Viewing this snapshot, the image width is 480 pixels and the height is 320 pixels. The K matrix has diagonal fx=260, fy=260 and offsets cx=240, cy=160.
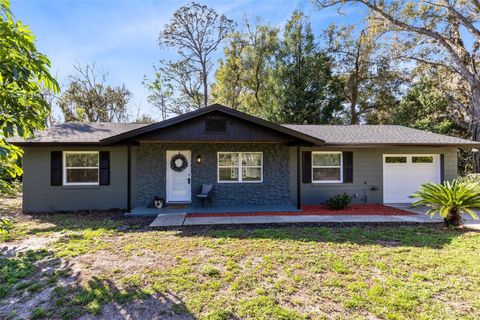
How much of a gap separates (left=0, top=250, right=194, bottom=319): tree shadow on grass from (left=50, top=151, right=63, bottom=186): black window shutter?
18.6 feet

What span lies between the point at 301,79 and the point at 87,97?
725 inches

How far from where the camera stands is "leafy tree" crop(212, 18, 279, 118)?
2220 centimetres

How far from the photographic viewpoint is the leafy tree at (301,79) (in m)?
18.9

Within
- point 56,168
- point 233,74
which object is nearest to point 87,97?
point 233,74

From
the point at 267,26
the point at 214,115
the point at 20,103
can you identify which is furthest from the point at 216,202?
the point at 267,26

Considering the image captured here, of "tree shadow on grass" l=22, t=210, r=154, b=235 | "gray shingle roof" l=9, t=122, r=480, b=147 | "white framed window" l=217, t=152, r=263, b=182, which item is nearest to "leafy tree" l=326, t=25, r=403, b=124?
"gray shingle roof" l=9, t=122, r=480, b=147

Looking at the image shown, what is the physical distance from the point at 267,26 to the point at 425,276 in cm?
2266

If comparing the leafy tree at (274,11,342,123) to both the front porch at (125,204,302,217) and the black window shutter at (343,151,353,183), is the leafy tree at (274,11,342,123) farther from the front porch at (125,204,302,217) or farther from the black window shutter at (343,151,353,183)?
the front porch at (125,204,302,217)

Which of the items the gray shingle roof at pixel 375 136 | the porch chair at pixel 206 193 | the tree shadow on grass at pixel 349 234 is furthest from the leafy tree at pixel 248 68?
the tree shadow on grass at pixel 349 234

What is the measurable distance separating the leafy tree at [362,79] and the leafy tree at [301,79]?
245 cm

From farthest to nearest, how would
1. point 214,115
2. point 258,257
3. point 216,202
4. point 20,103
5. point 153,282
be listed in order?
point 216,202, point 214,115, point 258,257, point 153,282, point 20,103

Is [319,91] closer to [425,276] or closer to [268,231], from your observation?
[268,231]

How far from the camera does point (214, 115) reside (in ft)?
27.8

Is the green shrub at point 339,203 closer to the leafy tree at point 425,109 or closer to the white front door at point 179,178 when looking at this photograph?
the white front door at point 179,178
